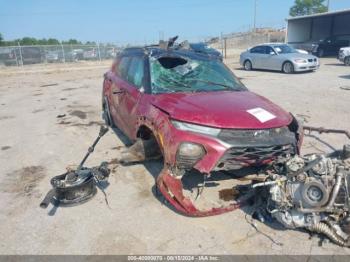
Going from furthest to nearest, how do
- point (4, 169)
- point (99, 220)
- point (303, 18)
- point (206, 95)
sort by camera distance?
point (303, 18) < point (4, 169) < point (206, 95) < point (99, 220)

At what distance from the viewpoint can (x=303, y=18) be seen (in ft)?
97.3

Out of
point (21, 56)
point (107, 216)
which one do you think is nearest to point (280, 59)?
point (107, 216)

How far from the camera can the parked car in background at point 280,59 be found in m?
16.0

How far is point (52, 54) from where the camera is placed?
3159 centimetres

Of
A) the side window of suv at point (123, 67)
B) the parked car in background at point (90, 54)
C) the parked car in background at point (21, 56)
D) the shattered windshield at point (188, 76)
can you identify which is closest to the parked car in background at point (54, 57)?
the parked car in background at point (21, 56)

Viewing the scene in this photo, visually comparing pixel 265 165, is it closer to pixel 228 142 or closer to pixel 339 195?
pixel 228 142

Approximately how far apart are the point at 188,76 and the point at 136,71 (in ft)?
3.03

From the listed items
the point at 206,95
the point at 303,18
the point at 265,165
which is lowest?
the point at 265,165

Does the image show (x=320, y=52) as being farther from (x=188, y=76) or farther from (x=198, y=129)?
(x=198, y=129)

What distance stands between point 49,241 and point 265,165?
2531 mm

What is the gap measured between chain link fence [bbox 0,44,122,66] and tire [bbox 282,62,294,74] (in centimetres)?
2295

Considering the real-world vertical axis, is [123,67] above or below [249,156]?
above

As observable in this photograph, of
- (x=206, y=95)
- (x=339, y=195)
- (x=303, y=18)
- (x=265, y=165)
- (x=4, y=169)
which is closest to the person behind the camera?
(x=339, y=195)

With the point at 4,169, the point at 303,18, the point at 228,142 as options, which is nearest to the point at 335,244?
the point at 228,142
